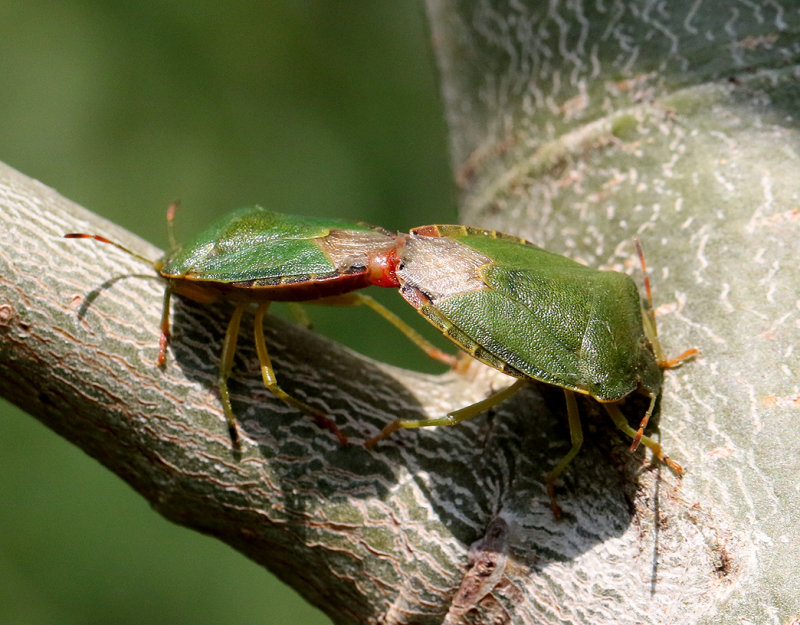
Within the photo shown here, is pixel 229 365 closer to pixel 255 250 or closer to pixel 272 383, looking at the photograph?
pixel 272 383

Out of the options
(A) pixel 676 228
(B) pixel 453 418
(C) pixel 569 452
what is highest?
(A) pixel 676 228

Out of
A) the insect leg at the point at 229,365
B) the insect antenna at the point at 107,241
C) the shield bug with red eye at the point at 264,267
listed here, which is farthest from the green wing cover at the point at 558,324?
the insect antenna at the point at 107,241

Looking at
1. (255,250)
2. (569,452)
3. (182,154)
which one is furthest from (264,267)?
(182,154)

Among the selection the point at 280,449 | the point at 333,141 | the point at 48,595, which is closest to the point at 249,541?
the point at 280,449

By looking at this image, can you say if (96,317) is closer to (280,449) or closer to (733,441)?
(280,449)

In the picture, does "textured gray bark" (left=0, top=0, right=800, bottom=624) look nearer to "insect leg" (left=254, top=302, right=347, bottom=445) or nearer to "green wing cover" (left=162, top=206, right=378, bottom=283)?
"insect leg" (left=254, top=302, right=347, bottom=445)

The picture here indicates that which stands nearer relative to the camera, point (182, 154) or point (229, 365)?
point (229, 365)
